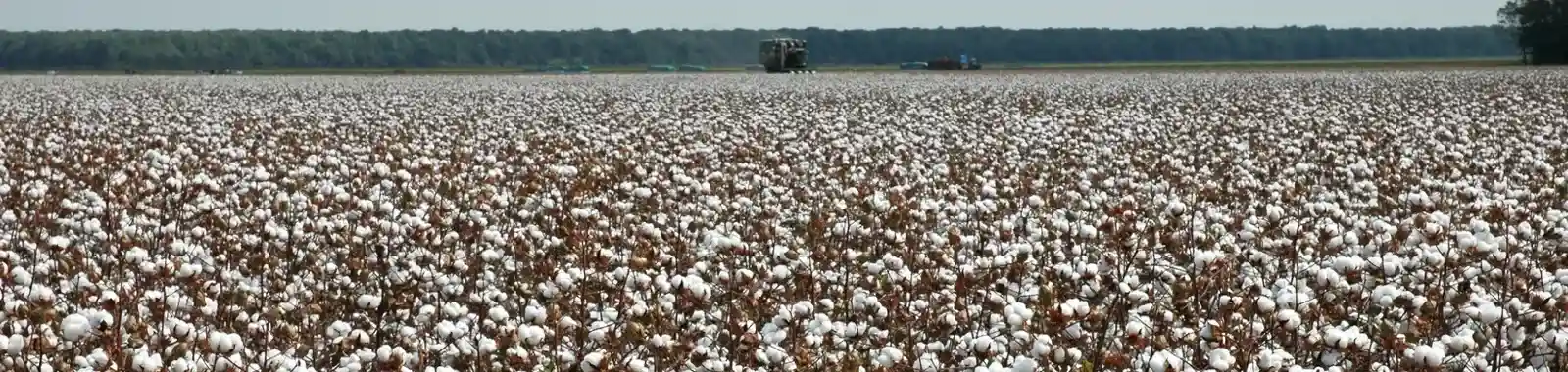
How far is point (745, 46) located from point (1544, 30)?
99.8 m

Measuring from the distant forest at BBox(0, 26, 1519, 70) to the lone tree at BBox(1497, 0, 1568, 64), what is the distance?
78994mm

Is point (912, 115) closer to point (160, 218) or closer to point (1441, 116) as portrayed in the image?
point (1441, 116)

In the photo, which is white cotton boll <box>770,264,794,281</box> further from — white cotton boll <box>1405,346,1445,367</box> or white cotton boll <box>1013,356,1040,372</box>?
white cotton boll <box>1405,346,1445,367</box>

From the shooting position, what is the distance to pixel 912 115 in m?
22.8

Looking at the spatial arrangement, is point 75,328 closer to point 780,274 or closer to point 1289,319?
point 780,274

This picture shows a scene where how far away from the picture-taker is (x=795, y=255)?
300 inches

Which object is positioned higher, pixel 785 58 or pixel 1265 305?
pixel 1265 305

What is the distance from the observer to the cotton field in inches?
198

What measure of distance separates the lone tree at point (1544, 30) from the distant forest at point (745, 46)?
3110 inches

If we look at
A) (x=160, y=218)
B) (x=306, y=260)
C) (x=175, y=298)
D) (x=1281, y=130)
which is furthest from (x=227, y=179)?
(x=1281, y=130)

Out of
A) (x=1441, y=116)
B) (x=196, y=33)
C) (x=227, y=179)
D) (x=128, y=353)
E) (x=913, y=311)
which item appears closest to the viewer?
(x=128, y=353)

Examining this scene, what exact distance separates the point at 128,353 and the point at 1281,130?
14403mm

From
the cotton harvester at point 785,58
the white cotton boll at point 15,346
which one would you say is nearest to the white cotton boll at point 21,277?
the white cotton boll at point 15,346

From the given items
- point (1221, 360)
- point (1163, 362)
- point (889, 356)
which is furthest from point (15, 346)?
point (1221, 360)
